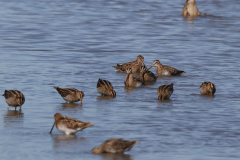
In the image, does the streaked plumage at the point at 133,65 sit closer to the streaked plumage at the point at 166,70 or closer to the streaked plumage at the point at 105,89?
the streaked plumage at the point at 166,70

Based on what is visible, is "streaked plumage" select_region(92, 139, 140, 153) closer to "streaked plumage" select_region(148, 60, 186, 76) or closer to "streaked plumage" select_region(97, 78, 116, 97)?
"streaked plumage" select_region(97, 78, 116, 97)

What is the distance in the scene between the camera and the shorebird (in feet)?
113

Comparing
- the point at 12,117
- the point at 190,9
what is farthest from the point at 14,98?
the point at 190,9

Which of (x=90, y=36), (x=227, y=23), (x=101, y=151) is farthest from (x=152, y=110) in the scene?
(x=227, y=23)

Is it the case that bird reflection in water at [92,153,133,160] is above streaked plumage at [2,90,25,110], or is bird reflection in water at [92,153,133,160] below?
below

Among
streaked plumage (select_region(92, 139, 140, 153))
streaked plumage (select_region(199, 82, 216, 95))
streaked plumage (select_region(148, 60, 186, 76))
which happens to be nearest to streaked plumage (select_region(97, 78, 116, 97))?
streaked plumage (select_region(199, 82, 216, 95))

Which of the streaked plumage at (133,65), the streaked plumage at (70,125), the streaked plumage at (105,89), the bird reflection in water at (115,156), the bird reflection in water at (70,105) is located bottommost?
the bird reflection in water at (115,156)

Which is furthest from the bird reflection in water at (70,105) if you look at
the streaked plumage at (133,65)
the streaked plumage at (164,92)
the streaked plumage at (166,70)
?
the streaked plumage at (166,70)

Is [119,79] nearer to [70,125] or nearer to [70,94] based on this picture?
[70,94]

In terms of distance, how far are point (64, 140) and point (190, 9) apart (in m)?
24.5

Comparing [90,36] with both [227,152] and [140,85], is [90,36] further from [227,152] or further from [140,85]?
[227,152]

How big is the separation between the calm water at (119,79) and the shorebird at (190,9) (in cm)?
90

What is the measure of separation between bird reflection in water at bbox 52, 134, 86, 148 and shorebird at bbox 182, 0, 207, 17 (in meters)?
23.9

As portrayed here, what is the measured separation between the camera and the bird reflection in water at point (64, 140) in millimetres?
10791
